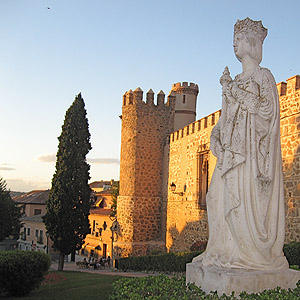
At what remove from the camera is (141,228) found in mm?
22219

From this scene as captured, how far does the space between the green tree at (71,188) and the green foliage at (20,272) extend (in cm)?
861

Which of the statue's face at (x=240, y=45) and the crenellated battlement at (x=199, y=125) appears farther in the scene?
the crenellated battlement at (x=199, y=125)

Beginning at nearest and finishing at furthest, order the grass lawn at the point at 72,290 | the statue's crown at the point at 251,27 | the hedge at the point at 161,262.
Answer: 1. the statue's crown at the point at 251,27
2. the grass lawn at the point at 72,290
3. the hedge at the point at 161,262

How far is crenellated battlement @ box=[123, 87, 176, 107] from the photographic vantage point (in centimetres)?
2283

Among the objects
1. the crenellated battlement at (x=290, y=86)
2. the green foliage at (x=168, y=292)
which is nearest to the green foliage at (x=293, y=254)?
the crenellated battlement at (x=290, y=86)

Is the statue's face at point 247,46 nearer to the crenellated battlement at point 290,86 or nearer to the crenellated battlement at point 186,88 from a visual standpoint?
the crenellated battlement at point 290,86

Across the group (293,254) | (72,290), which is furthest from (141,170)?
(293,254)

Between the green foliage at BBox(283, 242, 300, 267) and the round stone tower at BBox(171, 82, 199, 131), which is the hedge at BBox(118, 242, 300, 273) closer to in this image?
the green foliage at BBox(283, 242, 300, 267)

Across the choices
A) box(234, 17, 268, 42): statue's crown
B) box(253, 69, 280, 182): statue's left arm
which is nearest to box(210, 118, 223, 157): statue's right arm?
box(253, 69, 280, 182): statue's left arm

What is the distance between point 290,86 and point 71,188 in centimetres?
1133

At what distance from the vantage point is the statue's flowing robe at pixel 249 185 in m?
3.77

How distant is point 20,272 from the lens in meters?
9.55

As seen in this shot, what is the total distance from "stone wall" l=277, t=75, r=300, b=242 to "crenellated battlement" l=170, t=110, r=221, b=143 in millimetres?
4034

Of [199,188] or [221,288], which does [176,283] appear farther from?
[199,188]
